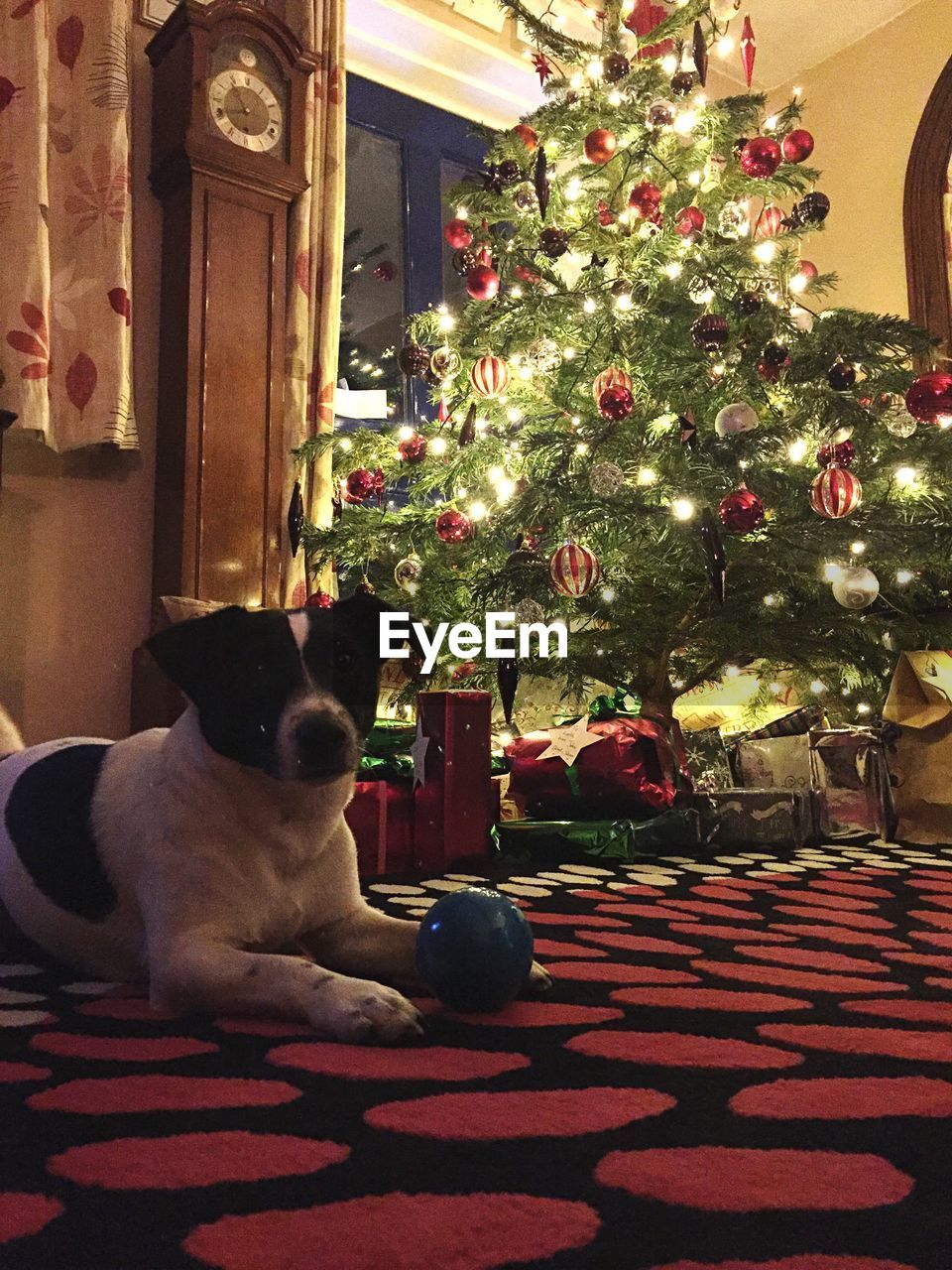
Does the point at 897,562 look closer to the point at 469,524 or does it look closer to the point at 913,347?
the point at 913,347

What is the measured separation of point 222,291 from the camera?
290 centimetres

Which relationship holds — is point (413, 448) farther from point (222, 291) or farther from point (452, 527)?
point (222, 291)

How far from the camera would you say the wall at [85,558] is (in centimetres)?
272

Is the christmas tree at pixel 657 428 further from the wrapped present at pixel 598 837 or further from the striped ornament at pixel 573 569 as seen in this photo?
the wrapped present at pixel 598 837

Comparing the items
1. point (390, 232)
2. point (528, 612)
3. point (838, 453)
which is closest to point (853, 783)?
point (838, 453)

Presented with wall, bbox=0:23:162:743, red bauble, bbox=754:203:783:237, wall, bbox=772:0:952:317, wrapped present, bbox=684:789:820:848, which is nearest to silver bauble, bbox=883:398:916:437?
red bauble, bbox=754:203:783:237

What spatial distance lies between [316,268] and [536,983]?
2749mm

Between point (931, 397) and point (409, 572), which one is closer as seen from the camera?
point (931, 397)

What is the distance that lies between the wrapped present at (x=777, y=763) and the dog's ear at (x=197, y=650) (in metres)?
1.74

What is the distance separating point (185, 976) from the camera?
3.16 feet

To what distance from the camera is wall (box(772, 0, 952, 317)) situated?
4395 millimetres

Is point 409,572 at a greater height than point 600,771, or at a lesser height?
greater

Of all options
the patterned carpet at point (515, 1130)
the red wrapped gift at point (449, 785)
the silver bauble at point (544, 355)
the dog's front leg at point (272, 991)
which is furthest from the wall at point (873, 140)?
the dog's front leg at point (272, 991)

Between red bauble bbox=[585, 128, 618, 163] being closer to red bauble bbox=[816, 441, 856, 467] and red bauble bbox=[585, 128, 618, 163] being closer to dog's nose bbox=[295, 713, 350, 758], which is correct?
red bauble bbox=[816, 441, 856, 467]
